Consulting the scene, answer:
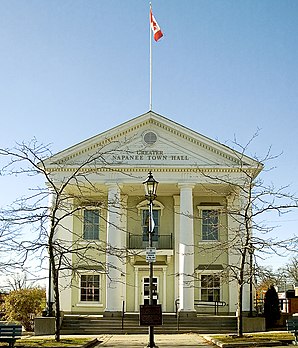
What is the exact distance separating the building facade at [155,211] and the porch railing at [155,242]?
59mm

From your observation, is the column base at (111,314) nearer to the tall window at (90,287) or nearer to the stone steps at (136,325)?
the stone steps at (136,325)

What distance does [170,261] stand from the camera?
39312 millimetres

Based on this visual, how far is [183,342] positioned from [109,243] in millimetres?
10210

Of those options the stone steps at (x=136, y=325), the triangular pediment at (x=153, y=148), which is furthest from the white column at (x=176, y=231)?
the stone steps at (x=136, y=325)

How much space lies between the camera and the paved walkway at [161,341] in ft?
78.7

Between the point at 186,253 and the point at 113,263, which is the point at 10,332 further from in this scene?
the point at 186,253

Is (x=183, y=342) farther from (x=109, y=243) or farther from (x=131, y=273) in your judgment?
(x=131, y=273)

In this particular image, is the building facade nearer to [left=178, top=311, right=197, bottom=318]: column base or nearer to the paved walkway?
[left=178, top=311, right=197, bottom=318]: column base

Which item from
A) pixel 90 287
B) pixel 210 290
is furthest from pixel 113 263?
pixel 210 290

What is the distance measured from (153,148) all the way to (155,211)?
19.1 ft

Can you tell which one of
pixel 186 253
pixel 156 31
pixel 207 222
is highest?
pixel 156 31

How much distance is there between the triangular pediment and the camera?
3509 cm

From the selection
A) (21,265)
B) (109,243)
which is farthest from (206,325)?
(21,265)

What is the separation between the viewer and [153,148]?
35.5 meters
